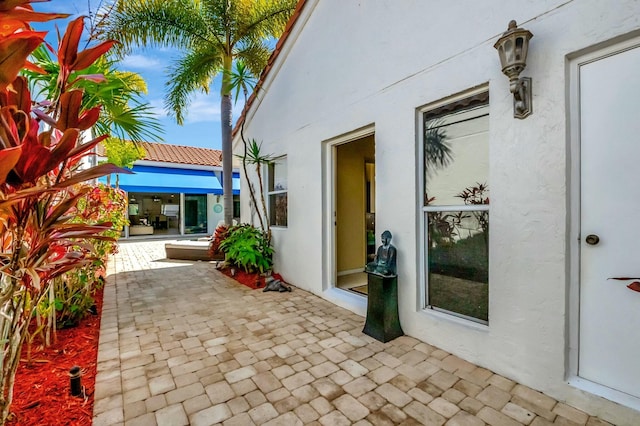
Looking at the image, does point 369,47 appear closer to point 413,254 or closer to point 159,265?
point 413,254

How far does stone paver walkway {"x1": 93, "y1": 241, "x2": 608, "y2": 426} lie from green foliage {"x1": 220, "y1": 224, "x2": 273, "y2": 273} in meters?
2.05

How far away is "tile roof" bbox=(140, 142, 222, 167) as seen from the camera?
17844mm

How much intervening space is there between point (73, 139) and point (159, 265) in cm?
913

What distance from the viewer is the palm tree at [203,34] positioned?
30.3ft

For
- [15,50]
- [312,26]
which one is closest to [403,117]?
[312,26]

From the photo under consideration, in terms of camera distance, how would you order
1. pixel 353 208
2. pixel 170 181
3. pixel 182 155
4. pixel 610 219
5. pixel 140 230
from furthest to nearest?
1. pixel 182 155
2. pixel 140 230
3. pixel 170 181
4. pixel 353 208
5. pixel 610 219

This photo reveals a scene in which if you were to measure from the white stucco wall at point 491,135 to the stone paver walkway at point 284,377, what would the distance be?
0.34 meters

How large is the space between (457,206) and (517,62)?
167 centimetres

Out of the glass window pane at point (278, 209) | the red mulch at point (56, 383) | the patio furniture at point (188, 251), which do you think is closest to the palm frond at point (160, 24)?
the glass window pane at point (278, 209)

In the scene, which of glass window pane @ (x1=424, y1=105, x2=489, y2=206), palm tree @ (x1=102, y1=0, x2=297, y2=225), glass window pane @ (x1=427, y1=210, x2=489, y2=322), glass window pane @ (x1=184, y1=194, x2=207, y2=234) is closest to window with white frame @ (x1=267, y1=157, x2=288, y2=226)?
palm tree @ (x1=102, y1=0, x2=297, y2=225)

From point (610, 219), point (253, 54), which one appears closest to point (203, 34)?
point (253, 54)

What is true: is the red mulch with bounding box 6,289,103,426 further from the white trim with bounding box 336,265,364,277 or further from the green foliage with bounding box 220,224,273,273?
the white trim with bounding box 336,265,364,277

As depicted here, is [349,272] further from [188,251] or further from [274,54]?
[188,251]

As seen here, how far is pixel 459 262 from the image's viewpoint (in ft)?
12.5
